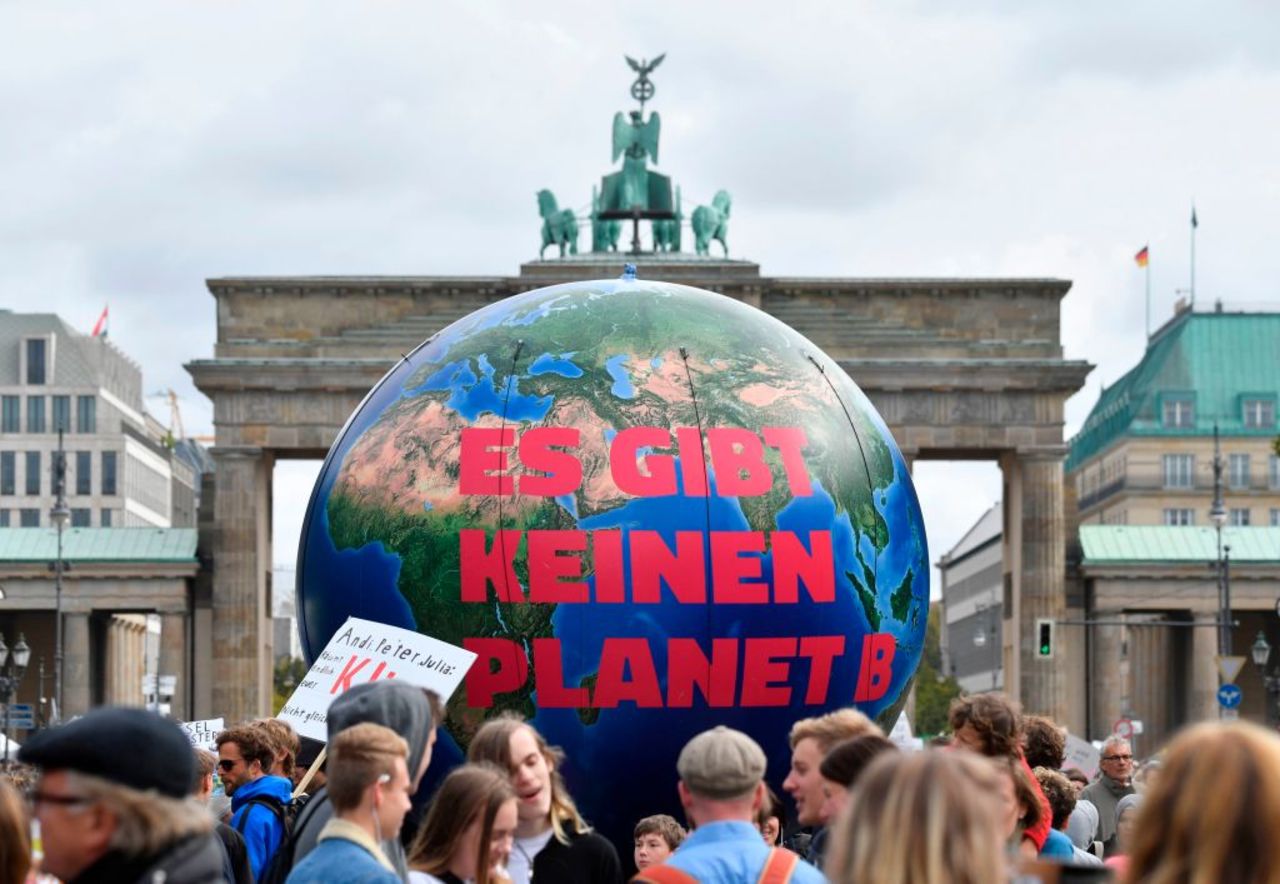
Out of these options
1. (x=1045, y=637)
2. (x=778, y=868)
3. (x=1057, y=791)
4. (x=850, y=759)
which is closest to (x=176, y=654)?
(x=1045, y=637)

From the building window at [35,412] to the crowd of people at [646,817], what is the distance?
125 metres

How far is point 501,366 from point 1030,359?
2804 inches

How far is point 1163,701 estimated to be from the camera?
320 feet

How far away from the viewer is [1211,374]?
122 meters

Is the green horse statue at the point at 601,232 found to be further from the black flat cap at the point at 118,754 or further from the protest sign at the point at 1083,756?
the black flat cap at the point at 118,754

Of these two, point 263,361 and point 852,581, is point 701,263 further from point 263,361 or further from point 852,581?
point 852,581

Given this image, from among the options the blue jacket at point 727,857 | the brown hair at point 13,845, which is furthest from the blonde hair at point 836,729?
the brown hair at point 13,845

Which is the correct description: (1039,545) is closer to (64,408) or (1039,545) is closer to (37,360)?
(64,408)

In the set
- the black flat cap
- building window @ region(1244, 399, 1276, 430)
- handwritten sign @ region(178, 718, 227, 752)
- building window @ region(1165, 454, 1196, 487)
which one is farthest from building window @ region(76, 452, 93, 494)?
the black flat cap

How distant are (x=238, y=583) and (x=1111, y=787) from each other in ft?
222

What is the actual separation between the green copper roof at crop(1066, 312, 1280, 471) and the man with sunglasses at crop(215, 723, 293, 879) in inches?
4315

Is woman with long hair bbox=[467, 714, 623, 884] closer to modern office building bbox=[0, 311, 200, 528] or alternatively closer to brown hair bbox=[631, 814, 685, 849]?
brown hair bbox=[631, 814, 685, 849]

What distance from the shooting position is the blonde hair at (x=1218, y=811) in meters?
5.12

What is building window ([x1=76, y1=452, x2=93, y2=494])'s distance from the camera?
437 ft
